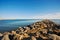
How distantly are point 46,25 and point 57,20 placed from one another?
573mm

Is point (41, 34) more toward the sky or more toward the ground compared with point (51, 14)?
more toward the ground

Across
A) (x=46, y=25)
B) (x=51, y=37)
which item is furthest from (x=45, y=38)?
(x=46, y=25)

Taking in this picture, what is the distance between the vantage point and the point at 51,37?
2742mm

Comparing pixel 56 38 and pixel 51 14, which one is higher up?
pixel 51 14

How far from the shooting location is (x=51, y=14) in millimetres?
4188

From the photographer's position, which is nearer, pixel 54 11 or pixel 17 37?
pixel 17 37

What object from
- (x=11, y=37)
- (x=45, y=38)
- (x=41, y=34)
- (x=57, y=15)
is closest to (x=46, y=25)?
(x=57, y=15)

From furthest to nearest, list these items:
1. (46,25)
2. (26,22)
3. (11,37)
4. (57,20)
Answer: (26,22), (57,20), (46,25), (11,37)

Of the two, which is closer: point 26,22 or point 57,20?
point 57,20

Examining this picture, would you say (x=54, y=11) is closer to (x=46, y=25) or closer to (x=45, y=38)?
(x=46, y=25)

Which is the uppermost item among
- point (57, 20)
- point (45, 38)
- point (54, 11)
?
point (54, 11)

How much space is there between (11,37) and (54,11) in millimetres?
1965

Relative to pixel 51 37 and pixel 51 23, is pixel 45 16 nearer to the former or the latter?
pixel 51 23

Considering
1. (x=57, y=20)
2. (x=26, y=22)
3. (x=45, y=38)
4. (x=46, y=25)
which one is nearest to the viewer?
(x=45, y=38)
